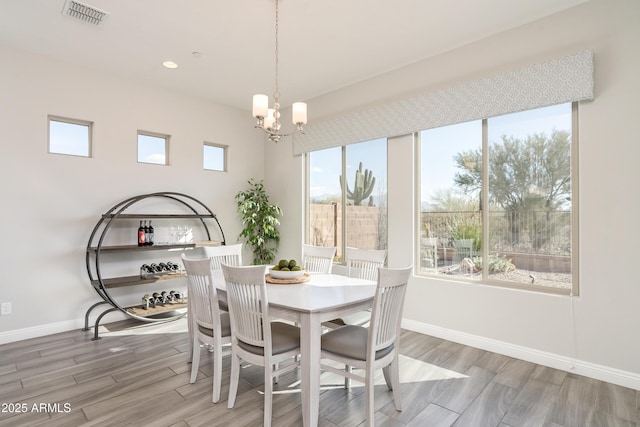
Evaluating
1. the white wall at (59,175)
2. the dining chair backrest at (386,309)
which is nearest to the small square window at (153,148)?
the white wall at (59,175)

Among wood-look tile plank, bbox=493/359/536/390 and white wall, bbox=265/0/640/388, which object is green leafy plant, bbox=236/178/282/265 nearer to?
white wall, bbox=265/0/640/388

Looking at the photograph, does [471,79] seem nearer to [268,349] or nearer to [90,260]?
[268,349]

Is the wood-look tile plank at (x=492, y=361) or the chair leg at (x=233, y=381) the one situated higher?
the chair leg at (x=233, y=381)

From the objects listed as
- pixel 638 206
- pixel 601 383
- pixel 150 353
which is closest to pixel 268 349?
pixel 150 353

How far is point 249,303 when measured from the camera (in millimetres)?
2221

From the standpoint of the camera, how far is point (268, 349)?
2172 millimetres

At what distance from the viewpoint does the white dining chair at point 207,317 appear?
2.49 meters

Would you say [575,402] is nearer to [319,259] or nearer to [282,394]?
[282,394]

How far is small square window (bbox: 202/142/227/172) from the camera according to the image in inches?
210

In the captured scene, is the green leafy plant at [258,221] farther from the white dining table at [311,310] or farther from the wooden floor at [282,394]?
the white dining table at [311,310]

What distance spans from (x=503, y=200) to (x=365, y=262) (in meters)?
1.52

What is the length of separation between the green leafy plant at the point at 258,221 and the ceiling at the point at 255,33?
184 cm

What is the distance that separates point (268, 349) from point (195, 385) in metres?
0.98

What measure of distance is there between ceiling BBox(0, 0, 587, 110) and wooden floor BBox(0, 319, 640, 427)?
3.11 m
